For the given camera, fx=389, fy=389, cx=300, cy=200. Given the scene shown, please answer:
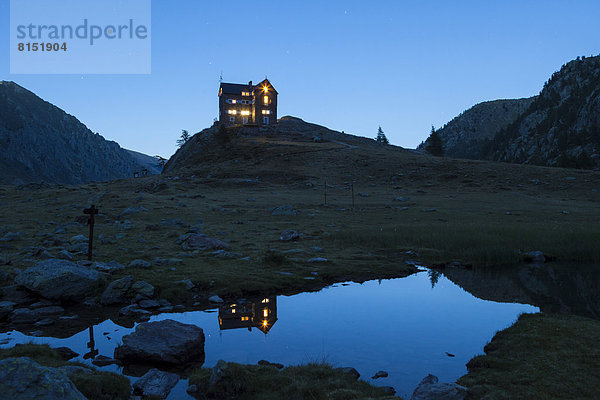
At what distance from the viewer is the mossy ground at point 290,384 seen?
821cm

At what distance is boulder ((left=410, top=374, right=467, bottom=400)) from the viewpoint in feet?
26.2

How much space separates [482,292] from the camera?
18.2 m

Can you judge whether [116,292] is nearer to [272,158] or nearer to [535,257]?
[535,257]

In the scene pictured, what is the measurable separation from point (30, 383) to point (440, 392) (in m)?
7.41

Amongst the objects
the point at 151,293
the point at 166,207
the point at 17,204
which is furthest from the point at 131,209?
the point at 151,293

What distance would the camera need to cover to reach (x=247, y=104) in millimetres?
137375

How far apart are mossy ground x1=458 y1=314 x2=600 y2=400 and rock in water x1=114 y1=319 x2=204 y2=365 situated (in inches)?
277

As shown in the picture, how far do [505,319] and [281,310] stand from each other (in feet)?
27.7

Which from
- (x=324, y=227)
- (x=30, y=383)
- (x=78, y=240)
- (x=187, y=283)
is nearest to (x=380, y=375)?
(x=30, y=383)

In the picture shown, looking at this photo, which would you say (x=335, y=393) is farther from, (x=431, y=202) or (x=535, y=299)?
(x=431, y=202)

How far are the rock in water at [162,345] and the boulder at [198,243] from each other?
12539 millimetres

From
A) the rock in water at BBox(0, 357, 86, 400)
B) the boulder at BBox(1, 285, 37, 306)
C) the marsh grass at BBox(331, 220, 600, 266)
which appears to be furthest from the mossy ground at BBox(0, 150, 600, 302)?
the rock in water at BBox(0, 357, 86, 400)

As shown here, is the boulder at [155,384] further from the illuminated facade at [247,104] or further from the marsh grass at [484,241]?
the illuminated facade at [247,104]

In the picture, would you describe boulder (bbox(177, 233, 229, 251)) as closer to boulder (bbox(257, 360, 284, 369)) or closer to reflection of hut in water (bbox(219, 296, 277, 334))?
reflection of hut in water (bbox(219, 296, 277, 334))
